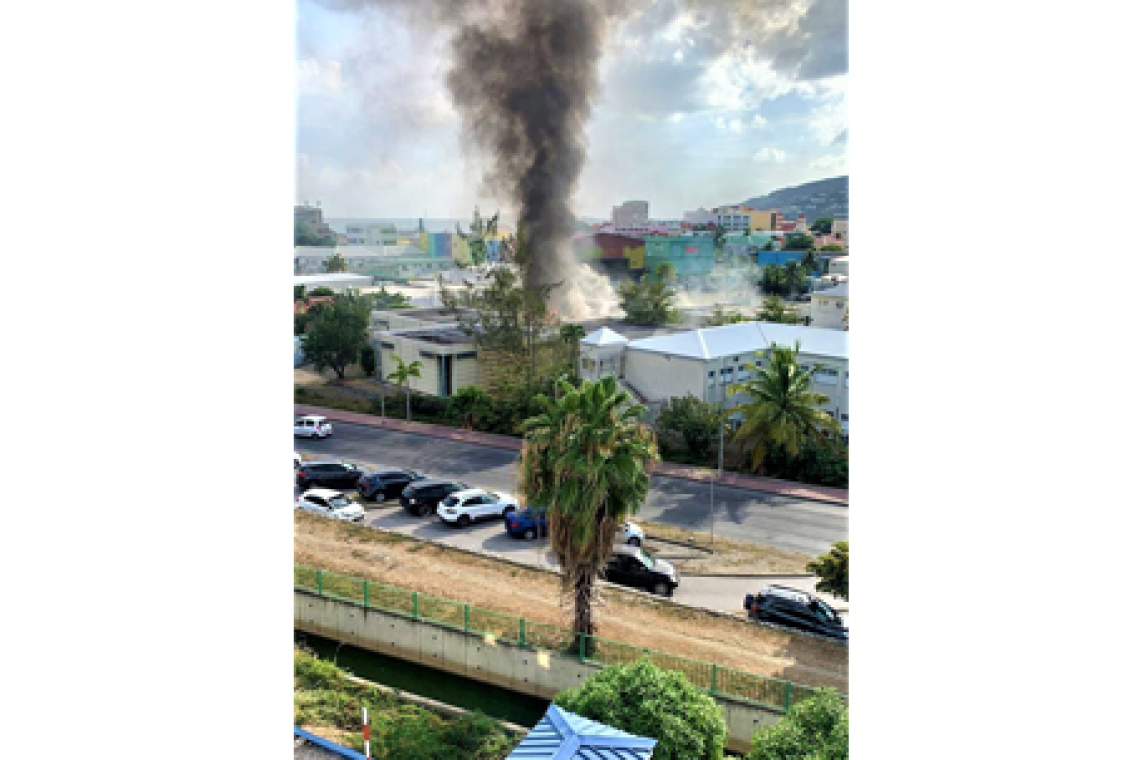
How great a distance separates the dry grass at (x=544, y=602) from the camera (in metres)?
4.19

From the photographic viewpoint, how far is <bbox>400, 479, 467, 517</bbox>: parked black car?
629 centimetres

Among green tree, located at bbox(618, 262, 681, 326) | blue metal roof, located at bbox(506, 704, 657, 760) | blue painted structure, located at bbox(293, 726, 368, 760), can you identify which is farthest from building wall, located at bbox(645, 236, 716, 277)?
blue metal roof, located at bbox(506, 704, 657, 760)

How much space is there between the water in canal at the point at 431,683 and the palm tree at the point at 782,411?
10.6 ft

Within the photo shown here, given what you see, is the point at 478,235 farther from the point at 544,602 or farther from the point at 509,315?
the point at 544,602

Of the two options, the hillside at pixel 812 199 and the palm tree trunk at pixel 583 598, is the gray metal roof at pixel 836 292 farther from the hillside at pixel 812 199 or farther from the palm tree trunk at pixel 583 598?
the palm tree trunk at pixel 583 598

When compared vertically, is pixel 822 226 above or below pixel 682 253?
above

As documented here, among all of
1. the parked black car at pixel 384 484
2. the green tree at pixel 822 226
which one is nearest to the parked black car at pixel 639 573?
the parked black car at pixel 384 484

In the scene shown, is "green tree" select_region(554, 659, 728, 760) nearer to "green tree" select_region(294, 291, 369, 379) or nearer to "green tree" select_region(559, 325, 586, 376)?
"green tree" select_region(559, 325, 586, 376)

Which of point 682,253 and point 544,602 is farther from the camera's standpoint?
point 682,253

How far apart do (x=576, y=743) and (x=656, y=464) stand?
4.61 meters

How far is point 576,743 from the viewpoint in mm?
2539

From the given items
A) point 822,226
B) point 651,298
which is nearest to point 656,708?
point 651,298
